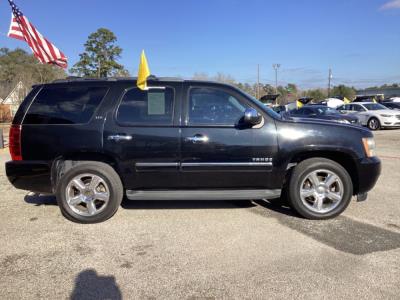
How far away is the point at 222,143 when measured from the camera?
4488 mm

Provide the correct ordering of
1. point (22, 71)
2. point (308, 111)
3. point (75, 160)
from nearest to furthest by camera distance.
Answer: point (75, 160) < point (308, 111) < point (22, 71)

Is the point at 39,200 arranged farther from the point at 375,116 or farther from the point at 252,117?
the point at 375,116

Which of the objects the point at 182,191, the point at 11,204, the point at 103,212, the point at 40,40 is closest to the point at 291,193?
the point at 182,191

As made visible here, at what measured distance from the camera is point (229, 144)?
4.49 meters

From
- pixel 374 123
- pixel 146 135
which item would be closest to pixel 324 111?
pixel 374 123

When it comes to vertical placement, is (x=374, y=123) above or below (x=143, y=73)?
below

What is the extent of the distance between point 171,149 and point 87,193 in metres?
1.27

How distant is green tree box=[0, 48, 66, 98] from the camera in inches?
2008

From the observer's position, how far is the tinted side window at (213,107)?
4547 mm

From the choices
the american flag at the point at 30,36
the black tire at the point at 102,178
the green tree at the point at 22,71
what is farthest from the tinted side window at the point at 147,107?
the green tree at the point at 22,71

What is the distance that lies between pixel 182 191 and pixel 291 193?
1.44m

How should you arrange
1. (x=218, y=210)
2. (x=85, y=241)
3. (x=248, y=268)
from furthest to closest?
1. (x=218, y=210)
2. (x=85, y=241)
3. (x=248, y=268)

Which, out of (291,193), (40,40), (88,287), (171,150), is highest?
(40,40)

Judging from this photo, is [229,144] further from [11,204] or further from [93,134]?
[11,204]
